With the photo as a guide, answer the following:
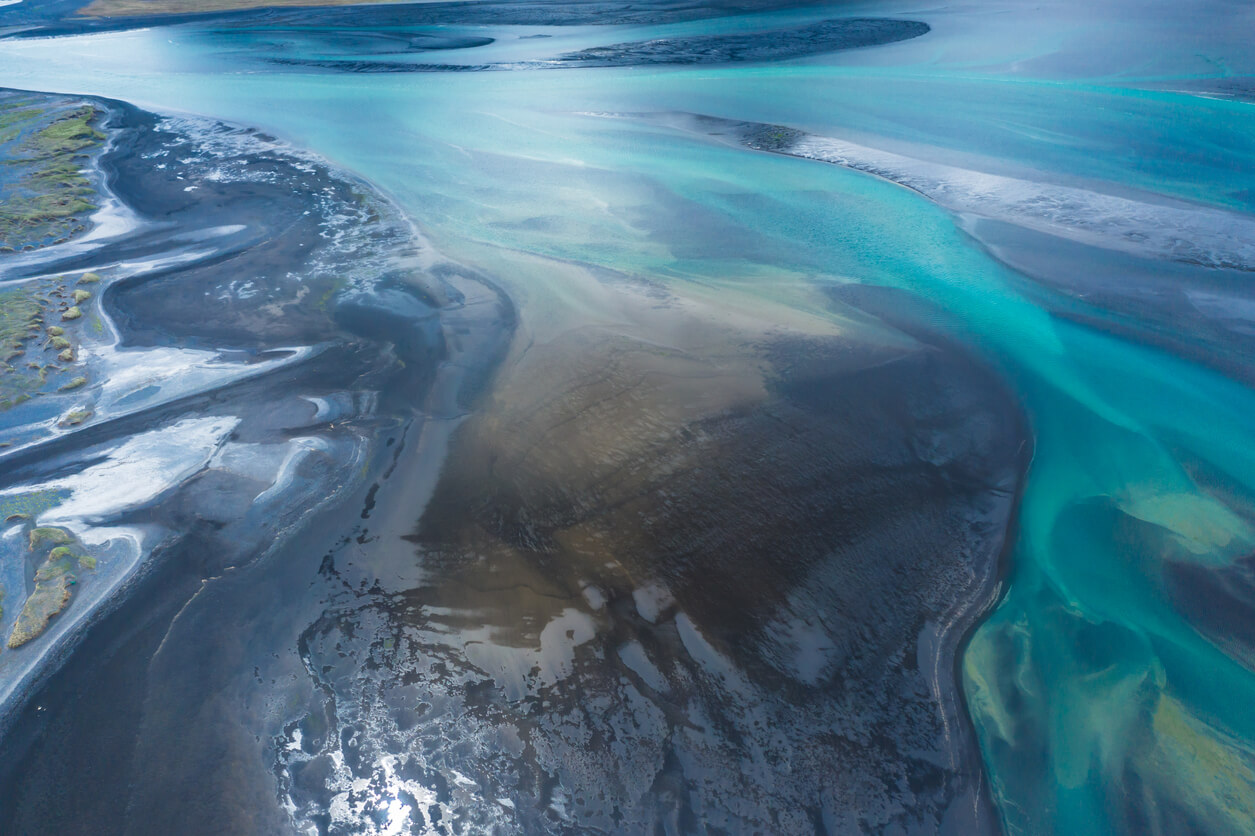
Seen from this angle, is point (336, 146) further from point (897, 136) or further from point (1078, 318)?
point (1078, 318)

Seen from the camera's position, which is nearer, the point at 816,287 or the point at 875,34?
the point at 816,287

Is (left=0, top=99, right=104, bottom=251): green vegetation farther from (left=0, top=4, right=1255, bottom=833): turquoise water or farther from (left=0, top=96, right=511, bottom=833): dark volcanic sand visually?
(left=0, top=4, right=1255, bottom=833): turquoise water

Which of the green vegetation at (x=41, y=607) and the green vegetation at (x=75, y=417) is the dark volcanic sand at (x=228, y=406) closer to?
the green vegetation at (x=75, y=417)

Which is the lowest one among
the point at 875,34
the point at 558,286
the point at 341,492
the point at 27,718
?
the point at 27,718

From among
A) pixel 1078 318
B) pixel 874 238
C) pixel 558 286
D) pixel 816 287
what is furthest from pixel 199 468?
pixel 1078 318

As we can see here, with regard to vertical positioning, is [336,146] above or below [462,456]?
above

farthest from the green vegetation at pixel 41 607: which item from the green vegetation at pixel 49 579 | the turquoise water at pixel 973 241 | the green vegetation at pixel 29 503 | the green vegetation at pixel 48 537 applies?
the turquoise water at pixel 973 241
